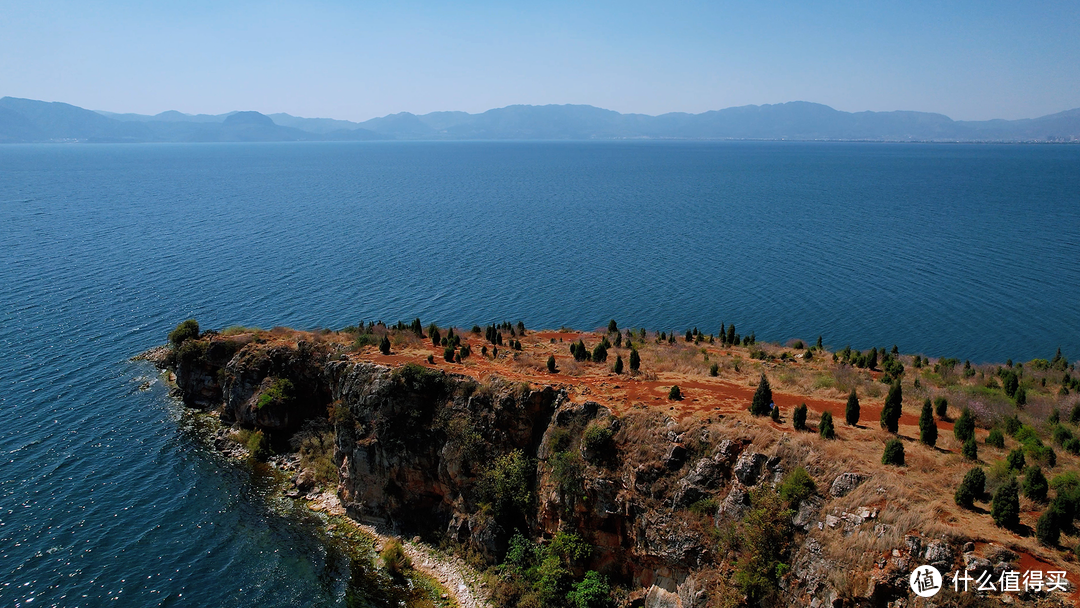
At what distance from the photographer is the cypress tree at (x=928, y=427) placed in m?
30.7

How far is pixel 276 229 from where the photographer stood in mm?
120812

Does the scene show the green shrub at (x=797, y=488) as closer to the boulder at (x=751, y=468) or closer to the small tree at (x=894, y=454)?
the boulder at (x=751, y=468)

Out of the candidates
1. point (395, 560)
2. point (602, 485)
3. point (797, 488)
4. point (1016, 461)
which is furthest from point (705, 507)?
point (395, 560)

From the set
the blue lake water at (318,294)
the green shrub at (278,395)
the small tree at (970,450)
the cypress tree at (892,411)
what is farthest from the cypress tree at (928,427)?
the green shrub at (278,395)

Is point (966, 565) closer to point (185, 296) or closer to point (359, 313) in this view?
point (359, 313)

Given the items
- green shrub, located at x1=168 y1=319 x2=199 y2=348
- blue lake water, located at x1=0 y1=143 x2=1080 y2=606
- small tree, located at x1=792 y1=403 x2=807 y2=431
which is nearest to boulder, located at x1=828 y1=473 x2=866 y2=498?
small tree, located at x1=792 y1=403 x2=807 y2=431

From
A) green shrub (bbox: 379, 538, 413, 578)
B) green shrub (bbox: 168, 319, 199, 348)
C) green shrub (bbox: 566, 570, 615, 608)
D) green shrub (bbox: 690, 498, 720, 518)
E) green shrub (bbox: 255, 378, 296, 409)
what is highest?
green shrub (bbox: 168, 319, 199, 348)

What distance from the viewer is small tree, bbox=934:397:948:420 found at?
3488 cm

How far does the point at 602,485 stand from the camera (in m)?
33.3

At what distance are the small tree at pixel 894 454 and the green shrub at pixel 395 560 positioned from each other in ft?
90.1

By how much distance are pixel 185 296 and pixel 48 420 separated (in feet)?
102

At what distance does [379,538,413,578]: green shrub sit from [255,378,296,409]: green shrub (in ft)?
56.8

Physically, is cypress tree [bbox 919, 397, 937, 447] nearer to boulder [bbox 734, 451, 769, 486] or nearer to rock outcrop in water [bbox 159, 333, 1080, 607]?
rock outcrop in water [bbox 159, 333, 1080, 607]

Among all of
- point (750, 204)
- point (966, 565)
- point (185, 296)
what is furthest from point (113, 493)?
point (750, 204)
